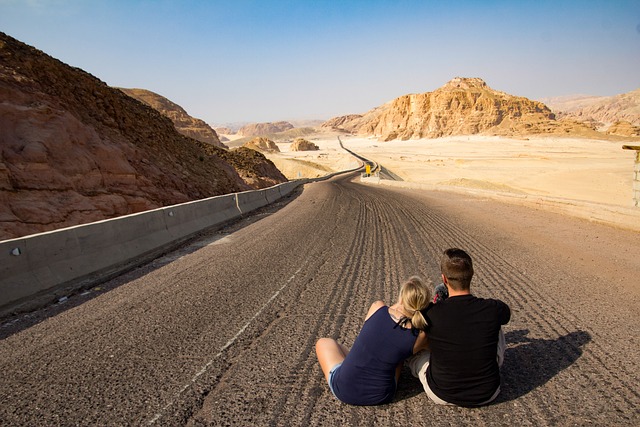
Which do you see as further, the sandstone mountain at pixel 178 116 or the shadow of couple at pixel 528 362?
the sandstone mountain at pixel 178 116

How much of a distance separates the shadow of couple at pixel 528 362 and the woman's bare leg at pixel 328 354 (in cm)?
59

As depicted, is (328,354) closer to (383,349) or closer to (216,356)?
(383,349)

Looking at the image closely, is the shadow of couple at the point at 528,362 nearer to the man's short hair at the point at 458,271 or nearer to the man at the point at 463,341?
the man at the point at 463,341

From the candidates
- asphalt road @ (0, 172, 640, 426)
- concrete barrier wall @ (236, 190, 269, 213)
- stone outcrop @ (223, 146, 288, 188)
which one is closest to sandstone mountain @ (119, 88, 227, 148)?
stone outcrop @ (223, 146, 288, 188)

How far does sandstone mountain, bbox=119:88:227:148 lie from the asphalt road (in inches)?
2270

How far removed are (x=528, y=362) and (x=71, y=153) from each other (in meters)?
11.4

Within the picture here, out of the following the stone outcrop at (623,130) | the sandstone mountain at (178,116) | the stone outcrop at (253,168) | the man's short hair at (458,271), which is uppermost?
the sandstone mountain at (178,116)

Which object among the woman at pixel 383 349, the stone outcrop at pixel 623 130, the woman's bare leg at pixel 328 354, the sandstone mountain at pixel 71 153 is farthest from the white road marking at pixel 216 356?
the stone outcrop at pixel 623 130

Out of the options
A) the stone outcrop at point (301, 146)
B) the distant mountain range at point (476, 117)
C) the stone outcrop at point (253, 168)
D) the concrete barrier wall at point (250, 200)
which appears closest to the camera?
the concrete barrier wall at point (250, 200)

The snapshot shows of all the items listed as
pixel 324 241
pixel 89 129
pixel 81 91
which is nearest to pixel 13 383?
pixel 324 241

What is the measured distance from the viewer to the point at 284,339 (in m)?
4.48

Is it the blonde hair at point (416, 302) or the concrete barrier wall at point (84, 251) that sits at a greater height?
the blonde hair at point (416, 302)

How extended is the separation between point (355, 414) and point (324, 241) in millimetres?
6453

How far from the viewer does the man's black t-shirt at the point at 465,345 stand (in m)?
3.08
